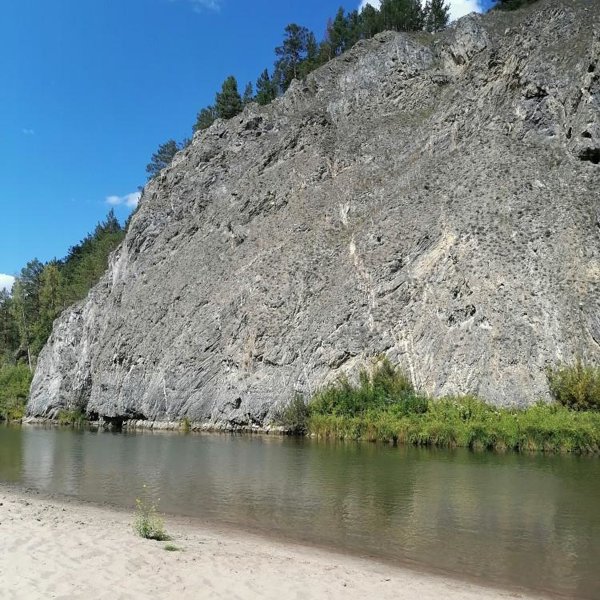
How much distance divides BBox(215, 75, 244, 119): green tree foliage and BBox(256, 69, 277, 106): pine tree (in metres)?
2.65

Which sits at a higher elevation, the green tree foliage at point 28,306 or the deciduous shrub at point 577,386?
the green tree foliage at point 28,306

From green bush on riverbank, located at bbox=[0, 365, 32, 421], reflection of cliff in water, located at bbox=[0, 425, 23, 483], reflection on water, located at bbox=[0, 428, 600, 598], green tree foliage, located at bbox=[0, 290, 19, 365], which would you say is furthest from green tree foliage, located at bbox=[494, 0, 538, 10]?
green tree foliage, located at bbox=[0, 290, 19, 365]

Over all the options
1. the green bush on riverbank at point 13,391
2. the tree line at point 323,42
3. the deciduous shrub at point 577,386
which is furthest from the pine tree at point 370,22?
the green bush on riverbank at point 13,391

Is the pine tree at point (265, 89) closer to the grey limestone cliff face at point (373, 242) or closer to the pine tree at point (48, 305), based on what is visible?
the grey limestone cliff face at point (373, 242)

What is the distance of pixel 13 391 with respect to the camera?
70.4m

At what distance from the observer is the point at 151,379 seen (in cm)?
5141

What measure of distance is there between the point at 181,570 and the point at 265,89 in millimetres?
75059

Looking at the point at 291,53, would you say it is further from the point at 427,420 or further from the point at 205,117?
the point at 427,420

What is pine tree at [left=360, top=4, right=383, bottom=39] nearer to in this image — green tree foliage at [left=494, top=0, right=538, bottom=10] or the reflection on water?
green tree foliage at [left=494, top=0, right=538, bottom=10]

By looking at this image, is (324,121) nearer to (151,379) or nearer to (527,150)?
(527,150)

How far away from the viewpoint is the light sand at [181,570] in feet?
26.4

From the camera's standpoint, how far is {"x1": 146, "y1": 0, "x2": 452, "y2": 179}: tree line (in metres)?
71.8

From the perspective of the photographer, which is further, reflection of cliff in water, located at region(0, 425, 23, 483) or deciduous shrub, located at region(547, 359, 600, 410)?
deciduous shrub, located at region(547, 359, 600, 410)

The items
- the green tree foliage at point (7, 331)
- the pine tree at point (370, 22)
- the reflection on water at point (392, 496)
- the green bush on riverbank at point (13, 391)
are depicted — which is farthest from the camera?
the green tree foliage at point (7, 331)
